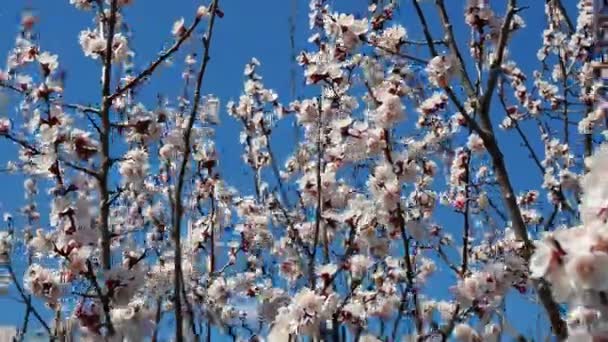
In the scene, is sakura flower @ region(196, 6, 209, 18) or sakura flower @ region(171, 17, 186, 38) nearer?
sakura flower @ region(196, 6, 209, 18)

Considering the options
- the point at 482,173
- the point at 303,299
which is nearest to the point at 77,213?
the point at 303,299

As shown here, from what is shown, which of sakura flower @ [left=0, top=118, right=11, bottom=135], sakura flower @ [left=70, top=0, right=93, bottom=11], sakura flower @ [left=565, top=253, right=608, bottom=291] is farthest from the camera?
sakura flower @ [left=70, top=0, right=93, bottom=11]

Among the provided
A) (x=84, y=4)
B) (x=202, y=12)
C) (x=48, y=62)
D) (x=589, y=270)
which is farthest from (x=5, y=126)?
(x=589, y=270)

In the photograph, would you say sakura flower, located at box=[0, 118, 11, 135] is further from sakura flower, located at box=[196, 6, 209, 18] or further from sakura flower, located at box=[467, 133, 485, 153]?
sakura flower, located at box=[467, 133, 485, 153]

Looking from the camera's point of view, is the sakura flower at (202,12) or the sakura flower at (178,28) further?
the sakura flower at (178,28)

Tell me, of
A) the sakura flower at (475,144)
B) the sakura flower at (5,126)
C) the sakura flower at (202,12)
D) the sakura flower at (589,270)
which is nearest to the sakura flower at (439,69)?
the sakura flower at (202,12)

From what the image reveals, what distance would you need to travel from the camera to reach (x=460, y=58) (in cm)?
329

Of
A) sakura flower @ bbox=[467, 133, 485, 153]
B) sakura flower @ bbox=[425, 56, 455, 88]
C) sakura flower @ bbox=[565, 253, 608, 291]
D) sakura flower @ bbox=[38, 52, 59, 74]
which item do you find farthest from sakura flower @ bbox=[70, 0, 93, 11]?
sakura flower @ bbox=[565, 253, 608, 291]

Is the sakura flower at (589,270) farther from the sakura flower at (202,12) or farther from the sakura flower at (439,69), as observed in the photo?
the sakura flower at (202,12)

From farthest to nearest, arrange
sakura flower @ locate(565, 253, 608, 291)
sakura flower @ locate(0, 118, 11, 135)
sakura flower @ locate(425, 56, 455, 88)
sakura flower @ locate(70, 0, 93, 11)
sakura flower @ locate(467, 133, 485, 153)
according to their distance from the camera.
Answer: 1. sakura flower @ locate(467, 133, 485, 153)
2. sakura flower @ locate(70, 0, 93, 11)
3. sakura flower @ locate(425, 56, 455, 88)
4. sakura flower @ locate(0, 118, 11, 135)
5. sakura flower @ locate(565, 253, 608, 291)

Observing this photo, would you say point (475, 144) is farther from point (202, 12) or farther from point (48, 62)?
point (48, 62)

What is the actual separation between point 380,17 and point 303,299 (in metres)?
1.87

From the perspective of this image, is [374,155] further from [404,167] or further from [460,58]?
[460,58]

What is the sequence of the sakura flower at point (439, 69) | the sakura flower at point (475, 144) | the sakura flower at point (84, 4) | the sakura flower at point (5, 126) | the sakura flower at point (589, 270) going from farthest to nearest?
the sakura flower at point (475, 144) < the sakura flower at point (84, 4) < the sakura flower at point (439, 69) < the sakura flower at point (5, 126) < the sakura flower at point (589, 270)
